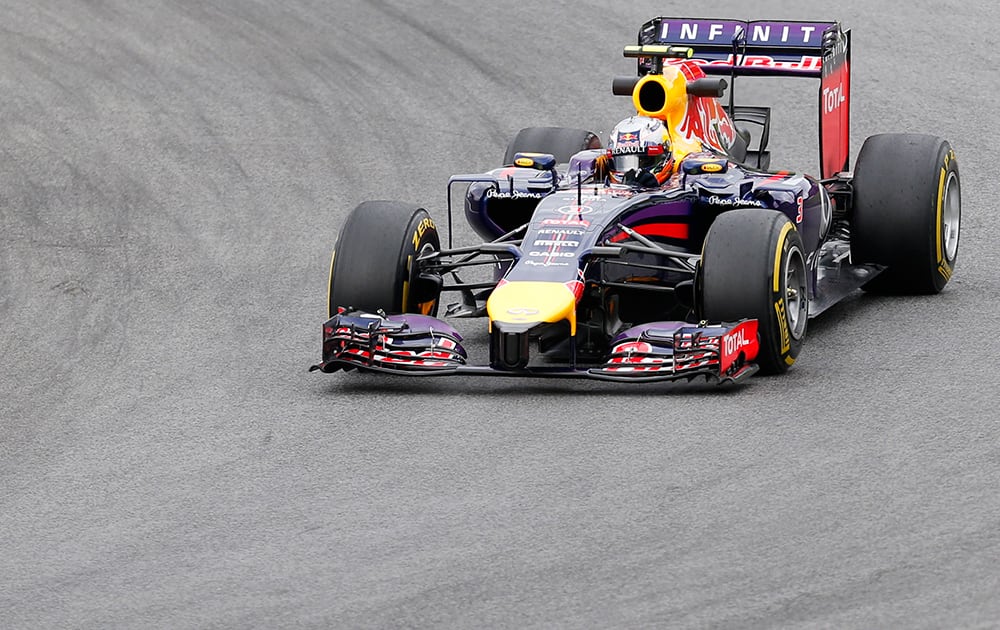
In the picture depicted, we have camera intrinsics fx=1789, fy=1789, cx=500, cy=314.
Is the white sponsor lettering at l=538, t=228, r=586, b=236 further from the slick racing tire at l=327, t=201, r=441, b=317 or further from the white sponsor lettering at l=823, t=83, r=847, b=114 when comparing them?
the white sponsor lettering at l=823, t=83, r=847, b=114

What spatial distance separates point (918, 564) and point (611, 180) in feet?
16.5

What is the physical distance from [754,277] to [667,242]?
1259 mm

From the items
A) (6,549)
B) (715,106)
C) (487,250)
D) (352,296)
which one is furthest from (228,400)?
(715,106)

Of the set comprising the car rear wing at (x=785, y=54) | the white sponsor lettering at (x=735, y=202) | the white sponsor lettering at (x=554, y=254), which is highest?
the car rear wing at (x=785, y=54)

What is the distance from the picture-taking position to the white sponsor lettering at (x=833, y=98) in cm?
1279

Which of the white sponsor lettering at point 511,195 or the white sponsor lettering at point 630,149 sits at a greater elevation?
the white sponsor lettering at point 630,149

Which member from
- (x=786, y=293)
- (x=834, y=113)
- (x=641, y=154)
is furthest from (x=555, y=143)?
(x=786, y=293)

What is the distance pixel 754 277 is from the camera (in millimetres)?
10234

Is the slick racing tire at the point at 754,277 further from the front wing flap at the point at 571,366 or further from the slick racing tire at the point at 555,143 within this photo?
the slick racing tire at the point at 555,143

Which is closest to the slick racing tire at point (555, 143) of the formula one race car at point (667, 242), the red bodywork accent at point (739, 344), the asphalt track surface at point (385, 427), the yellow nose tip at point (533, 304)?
the formula one race car at point (667, 242)

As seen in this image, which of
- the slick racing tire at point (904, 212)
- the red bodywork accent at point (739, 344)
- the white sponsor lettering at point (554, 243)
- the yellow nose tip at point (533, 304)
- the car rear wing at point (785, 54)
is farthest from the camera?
the car rear wing at point (785, 54)

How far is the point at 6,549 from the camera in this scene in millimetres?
8102

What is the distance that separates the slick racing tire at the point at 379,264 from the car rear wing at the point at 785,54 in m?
2.63

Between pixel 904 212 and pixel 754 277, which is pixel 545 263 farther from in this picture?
pixel 904 212
